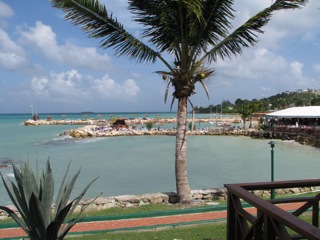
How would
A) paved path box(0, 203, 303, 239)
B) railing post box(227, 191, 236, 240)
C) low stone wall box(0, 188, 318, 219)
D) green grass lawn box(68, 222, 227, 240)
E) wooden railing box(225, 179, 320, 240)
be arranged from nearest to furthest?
wooden railing box(225, 179, 320, 240) → railing post box(227, 191, 236, 240) → green grass lawn box(68, 222, 227, 240) → paved path box(0, 203, 303, 239) → low stone wall box(0, 188, 318, 219)

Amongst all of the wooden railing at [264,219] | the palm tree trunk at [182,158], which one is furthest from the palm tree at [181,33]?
the wooden railing at [264,219]

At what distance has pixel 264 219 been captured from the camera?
2186 mm

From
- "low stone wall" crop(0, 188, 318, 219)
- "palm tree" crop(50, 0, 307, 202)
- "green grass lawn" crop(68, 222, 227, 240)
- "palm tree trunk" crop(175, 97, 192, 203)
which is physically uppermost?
"palm tree" crop(50, 0, 307, 202)

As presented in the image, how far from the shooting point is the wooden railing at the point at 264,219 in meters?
1.79

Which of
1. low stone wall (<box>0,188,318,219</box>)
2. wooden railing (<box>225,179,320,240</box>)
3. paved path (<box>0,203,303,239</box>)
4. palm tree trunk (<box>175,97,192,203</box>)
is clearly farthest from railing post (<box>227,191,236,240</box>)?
low stone wall (<box>0,188,318,219</box>)

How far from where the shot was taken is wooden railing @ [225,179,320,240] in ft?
5.86

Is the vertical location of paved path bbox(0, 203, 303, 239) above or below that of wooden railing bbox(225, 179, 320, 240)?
below

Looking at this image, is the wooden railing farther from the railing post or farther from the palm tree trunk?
the palm tree trunk

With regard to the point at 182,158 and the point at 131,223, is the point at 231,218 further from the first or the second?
the point at 182,158

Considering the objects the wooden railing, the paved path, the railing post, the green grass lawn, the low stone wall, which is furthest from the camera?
the low stone wall

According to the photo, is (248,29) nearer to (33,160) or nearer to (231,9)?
(231,9)

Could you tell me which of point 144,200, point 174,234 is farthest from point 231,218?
point 144,200

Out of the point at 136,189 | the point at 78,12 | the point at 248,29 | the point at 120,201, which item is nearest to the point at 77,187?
the point at 136,189

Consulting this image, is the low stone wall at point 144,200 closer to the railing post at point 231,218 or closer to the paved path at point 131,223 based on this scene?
the paved path at point 131,223
